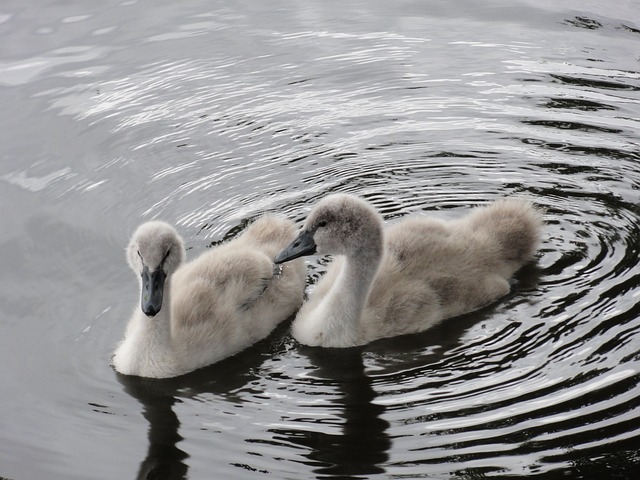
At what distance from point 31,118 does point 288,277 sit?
4.10 metres

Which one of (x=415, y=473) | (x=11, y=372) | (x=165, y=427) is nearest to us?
(x=415, y=473)

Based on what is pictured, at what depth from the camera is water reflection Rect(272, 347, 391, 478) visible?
23.4ft

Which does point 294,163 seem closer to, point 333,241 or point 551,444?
point 333,241

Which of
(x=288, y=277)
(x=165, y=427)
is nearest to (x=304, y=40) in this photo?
(x=288, y=277)

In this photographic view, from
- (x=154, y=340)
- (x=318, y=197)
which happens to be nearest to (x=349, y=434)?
(x=154, y=340)

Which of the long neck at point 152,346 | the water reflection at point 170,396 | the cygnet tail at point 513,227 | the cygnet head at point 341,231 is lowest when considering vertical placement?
the water reflection at point 170,396

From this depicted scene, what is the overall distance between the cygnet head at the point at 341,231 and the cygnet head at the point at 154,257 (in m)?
0.90

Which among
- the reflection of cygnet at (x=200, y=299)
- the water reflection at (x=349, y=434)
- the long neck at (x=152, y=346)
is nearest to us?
the water reflection at (x=349, y=434)

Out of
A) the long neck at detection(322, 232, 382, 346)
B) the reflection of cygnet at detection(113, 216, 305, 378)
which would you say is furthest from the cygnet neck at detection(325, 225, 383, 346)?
the reflection of cygnet at detection(113, 216, 305, 378)

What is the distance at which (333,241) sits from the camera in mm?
8398

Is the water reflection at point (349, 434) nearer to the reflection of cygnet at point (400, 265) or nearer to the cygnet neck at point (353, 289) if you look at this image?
the cygnet neck at point (353, 289)

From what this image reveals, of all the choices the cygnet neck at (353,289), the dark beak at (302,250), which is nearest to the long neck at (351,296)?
the cygnet neck at (353,289)

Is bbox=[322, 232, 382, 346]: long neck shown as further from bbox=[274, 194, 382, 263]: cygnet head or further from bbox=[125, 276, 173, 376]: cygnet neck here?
bbox=[125, 276, 173, 376]: cygnet neck

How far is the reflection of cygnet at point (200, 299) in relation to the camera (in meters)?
7.85
